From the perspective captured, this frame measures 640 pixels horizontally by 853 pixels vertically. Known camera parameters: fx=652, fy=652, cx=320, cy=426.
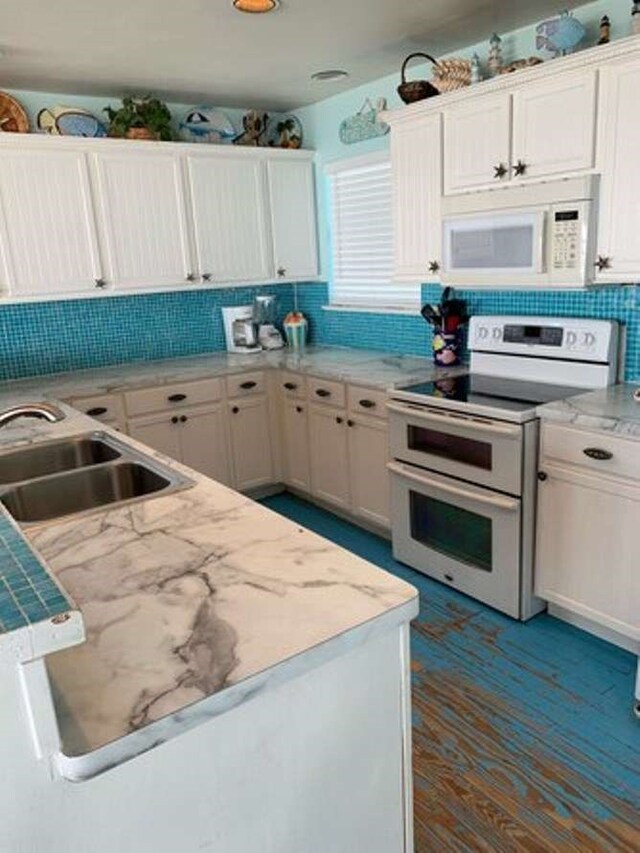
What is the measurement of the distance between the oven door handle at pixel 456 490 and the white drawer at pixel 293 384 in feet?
2.85

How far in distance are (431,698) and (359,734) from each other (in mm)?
1299

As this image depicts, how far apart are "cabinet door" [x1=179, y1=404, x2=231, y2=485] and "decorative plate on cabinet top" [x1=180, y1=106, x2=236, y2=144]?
164 cm

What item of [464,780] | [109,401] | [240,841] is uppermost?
[109,401]

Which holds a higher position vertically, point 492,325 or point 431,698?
point 492,325

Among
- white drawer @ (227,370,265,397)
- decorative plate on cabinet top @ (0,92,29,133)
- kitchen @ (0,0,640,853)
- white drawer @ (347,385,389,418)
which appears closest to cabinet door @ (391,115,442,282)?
kitchen @ (0,0,640,853)

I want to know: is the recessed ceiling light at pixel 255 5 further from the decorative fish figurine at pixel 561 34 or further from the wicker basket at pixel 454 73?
the decorative fish figurine at pixel 561 34

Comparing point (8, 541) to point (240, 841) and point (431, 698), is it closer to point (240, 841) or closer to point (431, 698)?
point (240, 841)

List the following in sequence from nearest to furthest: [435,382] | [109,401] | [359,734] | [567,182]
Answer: [359,734]
[567,182]
[435,382]
[109,401]

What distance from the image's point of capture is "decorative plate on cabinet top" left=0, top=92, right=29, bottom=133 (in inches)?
131

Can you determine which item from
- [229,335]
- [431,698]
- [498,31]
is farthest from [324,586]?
[229,335]

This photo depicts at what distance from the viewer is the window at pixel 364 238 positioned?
12.5 ft

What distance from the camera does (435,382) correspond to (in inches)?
123

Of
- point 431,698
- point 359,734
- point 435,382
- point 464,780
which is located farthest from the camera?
point 435,382

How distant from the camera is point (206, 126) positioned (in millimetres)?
3953
